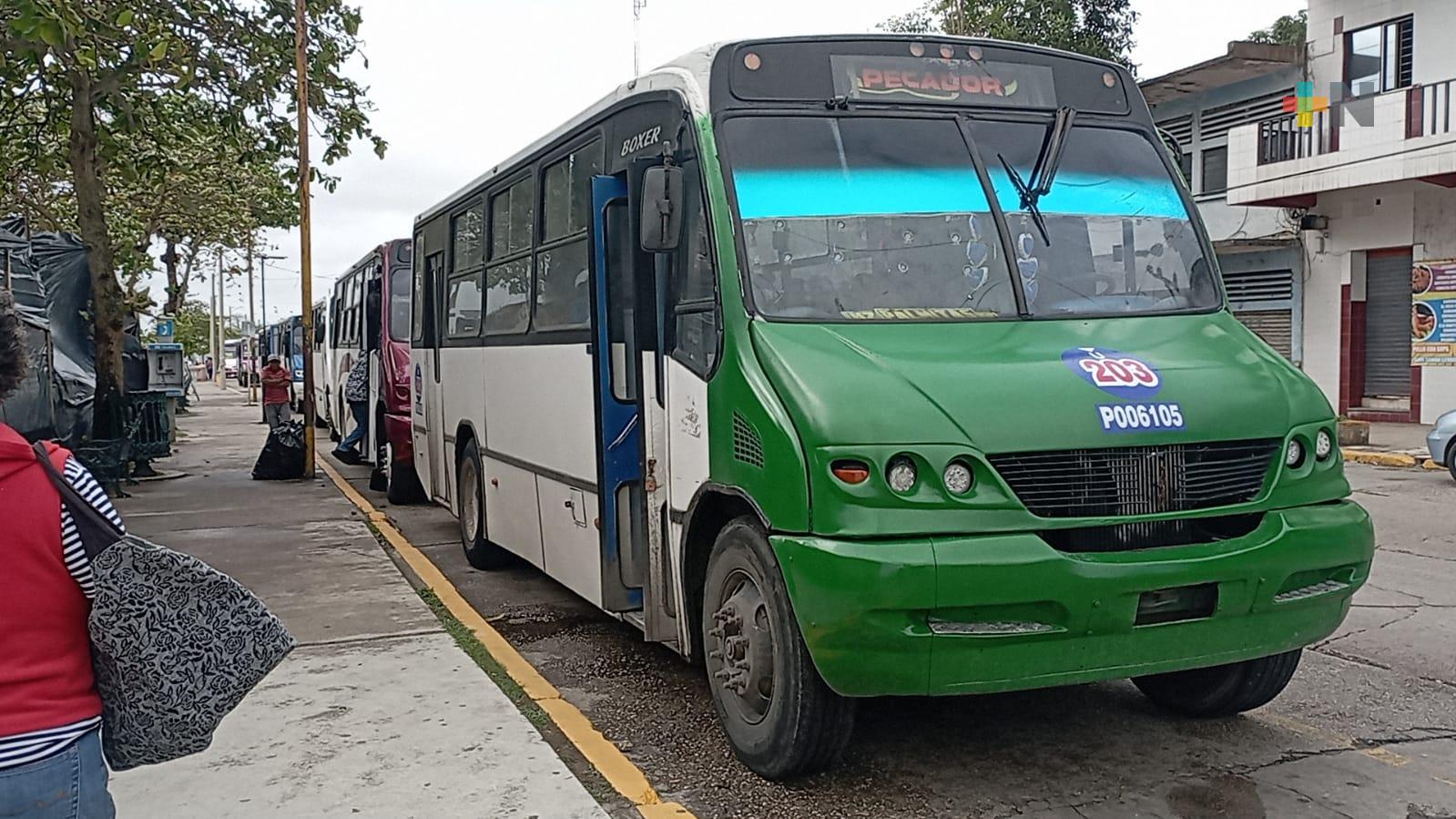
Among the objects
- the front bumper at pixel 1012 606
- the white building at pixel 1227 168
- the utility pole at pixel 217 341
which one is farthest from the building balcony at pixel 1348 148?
the utility pole at pixel 217 341

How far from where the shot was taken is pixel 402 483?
1317cm

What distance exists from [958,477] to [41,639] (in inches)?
103

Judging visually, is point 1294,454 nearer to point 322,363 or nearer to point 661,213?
point 661,213

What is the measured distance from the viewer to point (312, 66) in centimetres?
1420

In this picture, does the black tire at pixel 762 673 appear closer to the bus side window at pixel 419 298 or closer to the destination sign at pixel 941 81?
the destination sign at pixel 941 81

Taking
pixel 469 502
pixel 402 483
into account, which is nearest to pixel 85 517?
pixel 469 502

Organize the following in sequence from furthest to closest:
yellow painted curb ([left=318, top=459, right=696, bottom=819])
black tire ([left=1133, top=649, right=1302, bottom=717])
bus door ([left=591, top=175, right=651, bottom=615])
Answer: bus door ([left=591, top=175, right=651, bottom=615]) → black tire ([left=1133, top=649, right=1302, bottom=717]) → yellow painted curb ([left=318, top=459, right=696, bottom=819])

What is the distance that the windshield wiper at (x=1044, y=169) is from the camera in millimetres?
5070

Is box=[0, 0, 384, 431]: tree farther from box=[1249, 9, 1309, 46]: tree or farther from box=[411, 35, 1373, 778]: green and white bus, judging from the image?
box=[1249, 9, 1309, 46]: tree

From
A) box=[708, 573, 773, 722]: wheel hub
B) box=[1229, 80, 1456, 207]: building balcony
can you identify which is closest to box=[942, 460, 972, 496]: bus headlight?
box=[708, 573, 773, 722]: wheel hub

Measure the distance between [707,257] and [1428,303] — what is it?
18.5m

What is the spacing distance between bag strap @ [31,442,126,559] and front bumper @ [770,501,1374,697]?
87.3 inches

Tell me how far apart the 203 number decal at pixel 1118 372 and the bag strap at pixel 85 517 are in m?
3.08

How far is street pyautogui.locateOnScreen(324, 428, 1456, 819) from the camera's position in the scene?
442 cm
